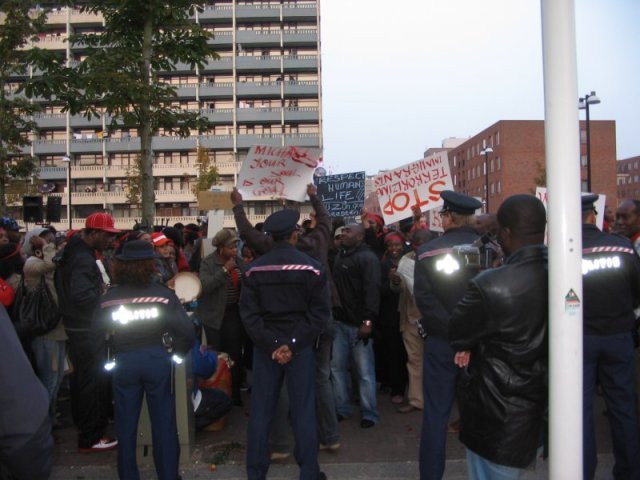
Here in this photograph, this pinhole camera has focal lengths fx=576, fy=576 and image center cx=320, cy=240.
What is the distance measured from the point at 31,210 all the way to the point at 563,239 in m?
17.1

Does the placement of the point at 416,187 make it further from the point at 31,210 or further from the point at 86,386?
the point at 31,210

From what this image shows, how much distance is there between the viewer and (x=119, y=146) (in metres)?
65.1

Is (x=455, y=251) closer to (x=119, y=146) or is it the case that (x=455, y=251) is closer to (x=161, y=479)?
(x=161, y=479)

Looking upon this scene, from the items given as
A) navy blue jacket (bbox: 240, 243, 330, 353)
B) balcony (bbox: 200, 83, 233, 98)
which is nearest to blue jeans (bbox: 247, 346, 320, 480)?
navy blue jacket (bbox: 240, 243, 330, 353)

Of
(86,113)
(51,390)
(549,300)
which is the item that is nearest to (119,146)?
(86,113)

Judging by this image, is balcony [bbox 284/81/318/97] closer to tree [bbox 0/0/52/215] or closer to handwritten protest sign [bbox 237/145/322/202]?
tree [bbox 0/0/52/215]

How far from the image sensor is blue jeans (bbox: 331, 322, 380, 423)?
5719 millimetres

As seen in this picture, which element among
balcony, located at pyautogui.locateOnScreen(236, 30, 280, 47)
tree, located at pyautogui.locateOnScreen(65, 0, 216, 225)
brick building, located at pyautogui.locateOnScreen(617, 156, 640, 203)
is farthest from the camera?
brick building, located at pyautogui.locateOnScreen(617, 156, 640, 203)

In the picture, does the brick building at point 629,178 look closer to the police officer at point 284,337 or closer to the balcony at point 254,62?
the balcony at point 254,62

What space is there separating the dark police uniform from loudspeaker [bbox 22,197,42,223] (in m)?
14.3

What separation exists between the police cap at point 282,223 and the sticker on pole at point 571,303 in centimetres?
226

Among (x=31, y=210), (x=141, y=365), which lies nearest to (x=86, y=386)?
(x=141, y=365)

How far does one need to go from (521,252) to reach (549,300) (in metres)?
0.32

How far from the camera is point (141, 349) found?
4027 mm
